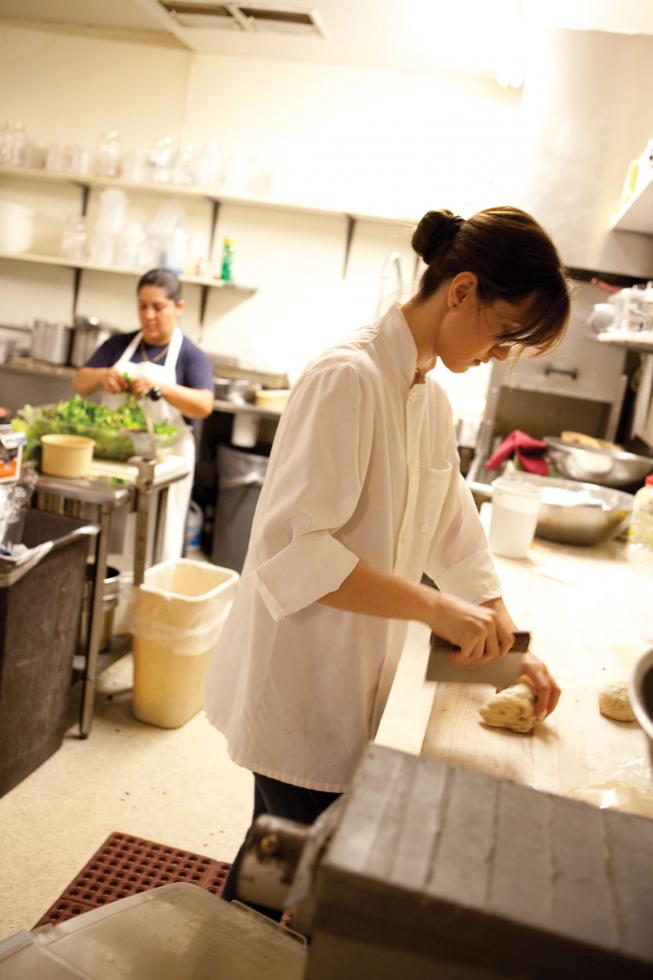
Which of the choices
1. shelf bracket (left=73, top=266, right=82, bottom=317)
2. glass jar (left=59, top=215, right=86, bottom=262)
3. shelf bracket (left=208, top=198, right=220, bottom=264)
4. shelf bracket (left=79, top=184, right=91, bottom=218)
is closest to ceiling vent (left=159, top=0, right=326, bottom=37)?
shelf bracket (left=208, top=198, right=220, bottom=264)

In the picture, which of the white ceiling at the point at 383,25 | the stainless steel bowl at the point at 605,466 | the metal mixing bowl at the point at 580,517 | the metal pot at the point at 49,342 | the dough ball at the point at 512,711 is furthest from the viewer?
the metal pot at the point at 49,342

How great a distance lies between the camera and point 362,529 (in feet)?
4.36

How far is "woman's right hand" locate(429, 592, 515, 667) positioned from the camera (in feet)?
3.95

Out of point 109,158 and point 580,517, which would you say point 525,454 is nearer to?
point 580,517

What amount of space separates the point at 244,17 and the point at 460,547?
12.1ft

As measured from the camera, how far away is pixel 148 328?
144 inches

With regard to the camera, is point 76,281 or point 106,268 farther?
point 76,281

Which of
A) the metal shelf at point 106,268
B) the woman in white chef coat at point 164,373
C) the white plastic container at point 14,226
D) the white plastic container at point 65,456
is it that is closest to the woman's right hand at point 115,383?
the woman in white chef coat at point 164,373

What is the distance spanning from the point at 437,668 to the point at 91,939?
62 cm

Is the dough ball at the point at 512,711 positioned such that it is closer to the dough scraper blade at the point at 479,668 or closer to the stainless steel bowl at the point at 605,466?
the dough scraper blade at the point at 479,668

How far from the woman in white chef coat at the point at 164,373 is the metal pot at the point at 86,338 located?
119 cm

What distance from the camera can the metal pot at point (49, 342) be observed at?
4875mm

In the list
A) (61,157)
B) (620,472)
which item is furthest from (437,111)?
(620,472)

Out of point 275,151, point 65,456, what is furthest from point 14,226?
point 65,456
